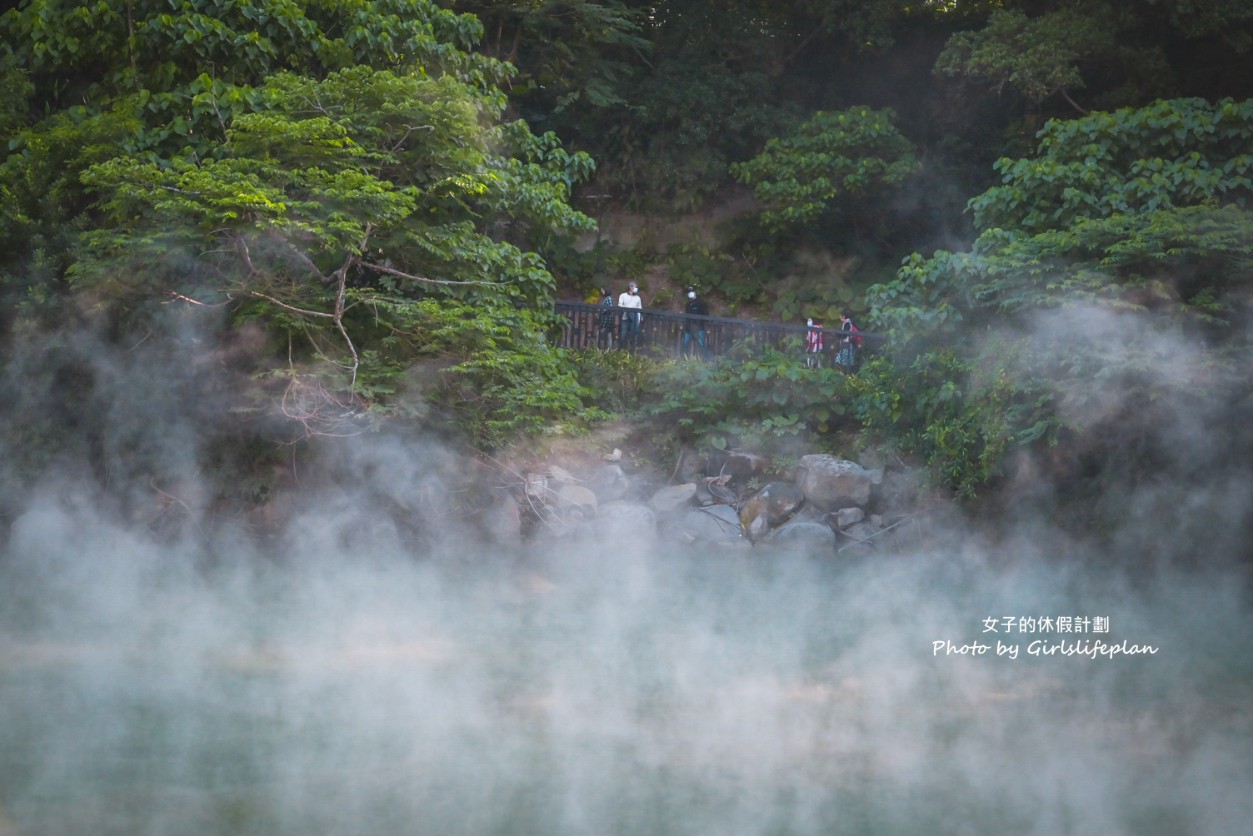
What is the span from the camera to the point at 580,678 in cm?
743

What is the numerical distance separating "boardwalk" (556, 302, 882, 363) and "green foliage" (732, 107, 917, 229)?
3.29 metres

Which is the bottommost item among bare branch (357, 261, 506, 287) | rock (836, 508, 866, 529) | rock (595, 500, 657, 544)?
rock (595, 500, 657, 544)

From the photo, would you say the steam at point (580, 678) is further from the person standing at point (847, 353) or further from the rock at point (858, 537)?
the person standing at point (847, 353)

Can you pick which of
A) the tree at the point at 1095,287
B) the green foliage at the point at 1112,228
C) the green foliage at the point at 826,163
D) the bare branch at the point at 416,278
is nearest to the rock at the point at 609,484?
the bare branch at the point at 416,278

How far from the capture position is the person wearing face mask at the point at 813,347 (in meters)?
13.5

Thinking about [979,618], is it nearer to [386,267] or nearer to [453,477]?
[453,477]

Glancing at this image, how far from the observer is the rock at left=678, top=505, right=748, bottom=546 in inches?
477

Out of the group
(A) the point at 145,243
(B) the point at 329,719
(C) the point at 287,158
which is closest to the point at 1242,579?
(B) the point at 329,719

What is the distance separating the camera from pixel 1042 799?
5520mm

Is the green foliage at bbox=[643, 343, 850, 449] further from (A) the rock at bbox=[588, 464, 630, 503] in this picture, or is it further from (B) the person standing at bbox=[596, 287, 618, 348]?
(B) the person standing at bbox=[596, 287, 618, 348]

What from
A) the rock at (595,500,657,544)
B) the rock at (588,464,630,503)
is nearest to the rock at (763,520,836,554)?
the rock at (595,500,657,544)

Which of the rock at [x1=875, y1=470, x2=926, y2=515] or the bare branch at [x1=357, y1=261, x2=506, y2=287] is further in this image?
the rock at [x1=875, y1=470, x2=926, y2=515]

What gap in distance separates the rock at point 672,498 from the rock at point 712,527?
151mm

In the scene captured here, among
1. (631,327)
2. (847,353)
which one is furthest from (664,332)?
(847,353)
